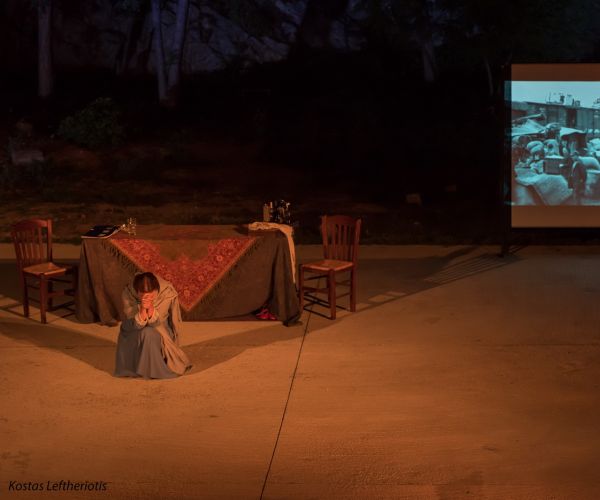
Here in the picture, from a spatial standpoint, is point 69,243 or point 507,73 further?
point 69,243

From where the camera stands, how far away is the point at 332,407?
6.48 metres

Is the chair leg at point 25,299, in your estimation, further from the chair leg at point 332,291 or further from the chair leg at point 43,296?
the chair leg at point 332,291

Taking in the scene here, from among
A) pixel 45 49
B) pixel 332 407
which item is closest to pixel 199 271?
pixel 332 407

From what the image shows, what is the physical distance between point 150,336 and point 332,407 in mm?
1518

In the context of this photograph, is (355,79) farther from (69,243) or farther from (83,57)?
(69,243)

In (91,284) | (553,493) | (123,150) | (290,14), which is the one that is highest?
(290,14)

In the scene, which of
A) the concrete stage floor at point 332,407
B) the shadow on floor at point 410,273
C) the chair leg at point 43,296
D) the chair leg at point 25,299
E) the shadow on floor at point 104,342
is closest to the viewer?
the concrete stage floor at point 332,407

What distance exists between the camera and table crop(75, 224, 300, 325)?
8695mm

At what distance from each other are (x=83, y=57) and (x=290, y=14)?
6.24 m

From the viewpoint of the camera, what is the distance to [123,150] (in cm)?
2155

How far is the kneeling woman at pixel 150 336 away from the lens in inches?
276

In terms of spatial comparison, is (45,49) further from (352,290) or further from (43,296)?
(352,290)

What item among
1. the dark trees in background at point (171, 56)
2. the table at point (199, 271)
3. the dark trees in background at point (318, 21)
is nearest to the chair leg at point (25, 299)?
the table at point (199, 271)

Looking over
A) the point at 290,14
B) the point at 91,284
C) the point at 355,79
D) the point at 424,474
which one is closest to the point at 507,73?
the point at 91,284
